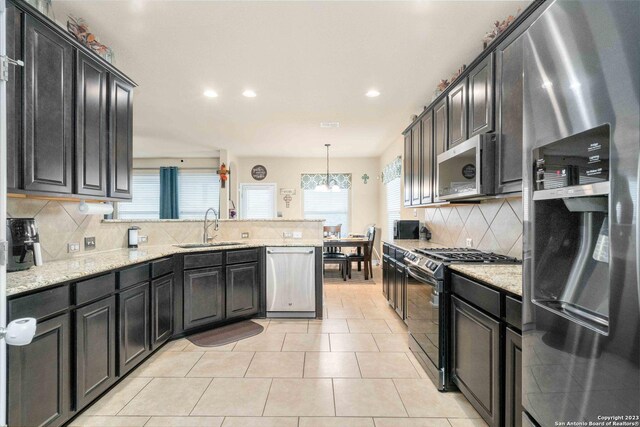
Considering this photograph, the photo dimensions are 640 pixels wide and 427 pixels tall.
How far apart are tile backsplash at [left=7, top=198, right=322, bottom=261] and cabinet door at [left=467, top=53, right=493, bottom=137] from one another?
2.23 meters

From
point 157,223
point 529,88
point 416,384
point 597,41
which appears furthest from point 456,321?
point 157,223

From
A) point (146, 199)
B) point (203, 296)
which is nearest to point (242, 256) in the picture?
point (203, 296)

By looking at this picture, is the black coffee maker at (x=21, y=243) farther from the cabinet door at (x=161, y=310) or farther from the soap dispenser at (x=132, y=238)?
the soap dispenser at (x=132, y=238)

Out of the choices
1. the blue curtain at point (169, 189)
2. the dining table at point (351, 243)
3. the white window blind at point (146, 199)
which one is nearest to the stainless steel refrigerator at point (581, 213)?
the dining table at point (351, 243)

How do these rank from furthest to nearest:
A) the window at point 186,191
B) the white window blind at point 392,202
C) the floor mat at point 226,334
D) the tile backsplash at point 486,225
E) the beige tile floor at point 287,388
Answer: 1. the window at point 186,191
2. the white window blind at point 392,202
3. the floor mat at point 226,334
4. the tile backsplash at point 486,225
5. the beige tile floor at point 287,388

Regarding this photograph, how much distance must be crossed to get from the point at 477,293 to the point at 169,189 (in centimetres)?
744

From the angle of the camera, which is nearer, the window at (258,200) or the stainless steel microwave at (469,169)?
the stainless steel microwave at (469,169)

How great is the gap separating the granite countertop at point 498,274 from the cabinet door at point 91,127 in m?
2.61

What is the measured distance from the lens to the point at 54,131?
1.84 metres

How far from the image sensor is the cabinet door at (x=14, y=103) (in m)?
1.55

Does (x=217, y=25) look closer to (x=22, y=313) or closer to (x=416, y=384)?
(x=22, y=313)

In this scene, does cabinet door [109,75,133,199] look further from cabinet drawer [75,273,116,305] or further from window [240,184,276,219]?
window [240,184,276,219]

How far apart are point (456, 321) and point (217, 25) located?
2705 millimetres

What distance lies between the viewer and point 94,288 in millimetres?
1846
